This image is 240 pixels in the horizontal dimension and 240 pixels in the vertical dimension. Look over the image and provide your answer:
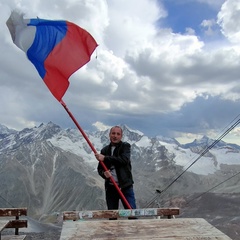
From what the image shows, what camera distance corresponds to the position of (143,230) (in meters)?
4.85

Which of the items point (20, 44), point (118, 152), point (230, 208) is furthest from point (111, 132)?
point (230, 208)

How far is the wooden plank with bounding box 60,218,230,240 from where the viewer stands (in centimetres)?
454

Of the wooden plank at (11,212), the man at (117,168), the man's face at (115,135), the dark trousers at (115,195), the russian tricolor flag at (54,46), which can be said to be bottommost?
the wooden plank at (11,212)

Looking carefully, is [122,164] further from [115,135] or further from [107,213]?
[107,213]

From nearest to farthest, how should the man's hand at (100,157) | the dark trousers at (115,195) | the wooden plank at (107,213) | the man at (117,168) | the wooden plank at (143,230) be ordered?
the wooden plank at (143,230)
the wooden plank at (107,213)
the man's hand at (100,157)
the man at (117,168)
the dark trousers at (115,195)

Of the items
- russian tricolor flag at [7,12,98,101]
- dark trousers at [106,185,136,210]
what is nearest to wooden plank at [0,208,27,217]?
dark trousers at [106,185,136,210]

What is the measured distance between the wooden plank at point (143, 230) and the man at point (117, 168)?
104 inches

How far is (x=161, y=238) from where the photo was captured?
452 centimetres

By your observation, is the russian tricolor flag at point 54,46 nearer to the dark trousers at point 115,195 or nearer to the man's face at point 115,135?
the man's face at point 115,135

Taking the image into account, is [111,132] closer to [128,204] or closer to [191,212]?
[128,204]

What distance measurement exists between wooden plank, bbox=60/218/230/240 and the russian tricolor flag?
14.0 ft

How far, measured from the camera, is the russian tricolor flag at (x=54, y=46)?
29.0 ft

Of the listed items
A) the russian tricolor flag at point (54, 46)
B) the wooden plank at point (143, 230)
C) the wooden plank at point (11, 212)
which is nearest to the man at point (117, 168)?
the russian tricolor flag at point (54, 46)

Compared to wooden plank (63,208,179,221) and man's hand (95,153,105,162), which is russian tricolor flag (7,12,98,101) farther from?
wooden plank (63,208,179,221)
